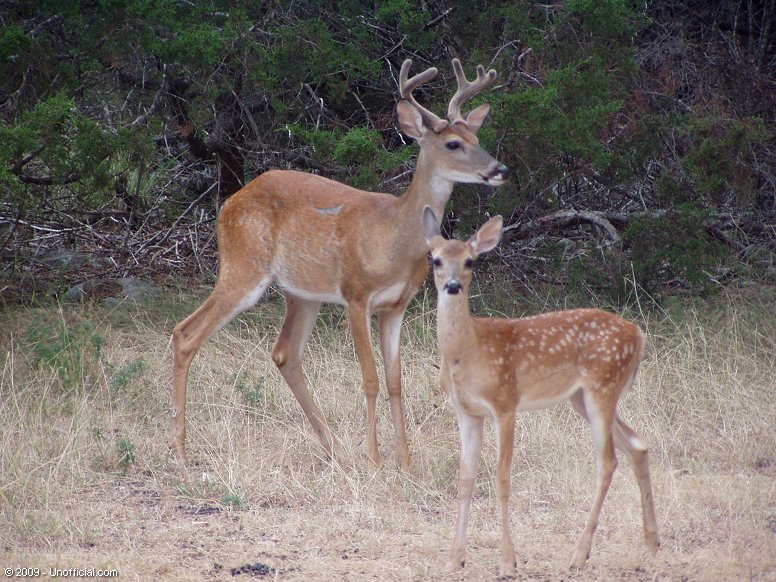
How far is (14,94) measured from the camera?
8.84 m

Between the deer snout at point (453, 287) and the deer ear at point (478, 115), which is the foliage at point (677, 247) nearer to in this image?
the deer ear at point (478, 115)

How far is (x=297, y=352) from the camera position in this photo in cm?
758

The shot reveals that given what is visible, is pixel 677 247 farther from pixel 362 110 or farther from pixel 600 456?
pixel 600 456

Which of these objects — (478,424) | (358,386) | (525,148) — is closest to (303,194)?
(358,386)

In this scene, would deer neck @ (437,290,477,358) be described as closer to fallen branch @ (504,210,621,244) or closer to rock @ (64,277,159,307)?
fallen branch @ (504,210,621,244)

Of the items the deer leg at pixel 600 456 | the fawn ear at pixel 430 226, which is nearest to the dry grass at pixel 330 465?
the deer leg at pixel 600 456

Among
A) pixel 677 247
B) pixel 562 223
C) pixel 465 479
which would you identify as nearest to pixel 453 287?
pixel 465 479

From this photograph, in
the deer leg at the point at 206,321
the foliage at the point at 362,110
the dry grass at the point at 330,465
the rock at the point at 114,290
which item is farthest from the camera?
the rock at the point at 114,290

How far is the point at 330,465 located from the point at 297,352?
1.15 metres

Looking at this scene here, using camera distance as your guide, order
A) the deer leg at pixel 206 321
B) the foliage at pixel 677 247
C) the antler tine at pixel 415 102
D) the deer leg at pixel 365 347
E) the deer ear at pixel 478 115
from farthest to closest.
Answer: the foliage at pixel 677 247
the deer ear at pixel 478 115
the deer leg at pixel 206 321
the antler tine at pixel 415 102
the deer leg at pixel 365 347

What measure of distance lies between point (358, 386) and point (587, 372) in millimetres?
2970

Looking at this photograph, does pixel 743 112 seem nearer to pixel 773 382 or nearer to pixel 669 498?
pixel 773 382

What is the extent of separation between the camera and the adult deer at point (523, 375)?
201 inches

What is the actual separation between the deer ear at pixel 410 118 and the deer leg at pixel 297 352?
1369mm
